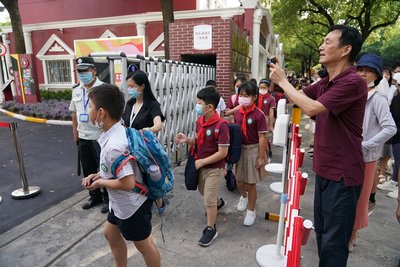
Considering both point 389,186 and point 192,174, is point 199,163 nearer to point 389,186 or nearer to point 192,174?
point 192,174

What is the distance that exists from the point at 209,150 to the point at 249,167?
2.19ft

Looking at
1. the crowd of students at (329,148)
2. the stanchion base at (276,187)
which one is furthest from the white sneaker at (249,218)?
the crowd of students at (329,148)

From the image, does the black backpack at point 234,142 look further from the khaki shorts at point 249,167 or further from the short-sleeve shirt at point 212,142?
the khaki shorts at point 249,167

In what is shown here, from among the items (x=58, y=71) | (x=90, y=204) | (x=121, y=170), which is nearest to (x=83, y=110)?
(x=90, y=204)

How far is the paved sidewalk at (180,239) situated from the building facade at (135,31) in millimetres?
4062

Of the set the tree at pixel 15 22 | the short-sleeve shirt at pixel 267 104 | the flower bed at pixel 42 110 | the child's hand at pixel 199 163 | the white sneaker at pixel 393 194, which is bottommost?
the white sneaker at pixel 393 194

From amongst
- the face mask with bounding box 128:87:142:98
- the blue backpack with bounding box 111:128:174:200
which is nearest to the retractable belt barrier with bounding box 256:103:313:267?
the blue backpack with bounding box 111:128:174:200

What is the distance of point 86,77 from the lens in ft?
11.0

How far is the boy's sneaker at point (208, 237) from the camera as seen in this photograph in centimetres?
288

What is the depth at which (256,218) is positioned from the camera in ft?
11.4

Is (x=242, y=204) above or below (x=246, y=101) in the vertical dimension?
below

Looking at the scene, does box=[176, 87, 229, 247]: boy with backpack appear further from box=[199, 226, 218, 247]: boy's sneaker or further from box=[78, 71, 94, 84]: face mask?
box=[78, 71, 94, 84]: face mask

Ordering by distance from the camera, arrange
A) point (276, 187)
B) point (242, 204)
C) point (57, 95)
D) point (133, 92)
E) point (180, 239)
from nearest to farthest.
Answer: point (180, 239)
point (133, 92)
point (242, 204)
point (276, 187)
point (57, 95)

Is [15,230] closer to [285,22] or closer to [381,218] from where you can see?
[381,218]
